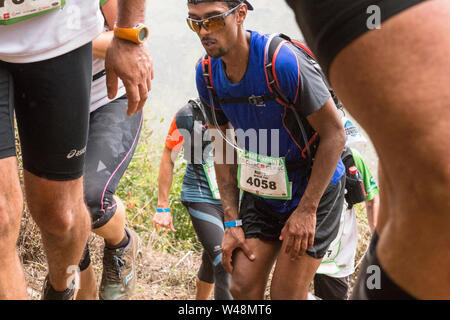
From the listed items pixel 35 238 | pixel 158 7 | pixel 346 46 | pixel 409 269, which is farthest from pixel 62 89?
pixel 158 7

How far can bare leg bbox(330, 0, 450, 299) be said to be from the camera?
1237mm

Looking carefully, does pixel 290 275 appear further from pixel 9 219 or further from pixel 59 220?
pixel 9 219

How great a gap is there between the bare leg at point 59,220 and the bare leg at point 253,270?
102 cm

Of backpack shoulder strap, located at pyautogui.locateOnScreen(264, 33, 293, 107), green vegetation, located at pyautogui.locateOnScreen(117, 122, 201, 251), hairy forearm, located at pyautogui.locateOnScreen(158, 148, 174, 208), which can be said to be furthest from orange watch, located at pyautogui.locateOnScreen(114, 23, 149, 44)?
green vegetation, located at pyautogui.locateOnScreen(117, 122, 201, 251)

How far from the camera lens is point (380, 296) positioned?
4.73 feet

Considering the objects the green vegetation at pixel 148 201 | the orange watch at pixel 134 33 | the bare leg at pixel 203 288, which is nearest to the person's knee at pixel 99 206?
the orange watch at pixel 134 33

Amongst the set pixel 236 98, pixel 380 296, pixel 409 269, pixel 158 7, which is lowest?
pixel 158 7

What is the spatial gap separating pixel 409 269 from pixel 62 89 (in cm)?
143

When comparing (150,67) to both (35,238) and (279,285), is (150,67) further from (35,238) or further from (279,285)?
(35,238)

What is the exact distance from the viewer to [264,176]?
3.42 metres

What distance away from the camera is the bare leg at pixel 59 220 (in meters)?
2.45

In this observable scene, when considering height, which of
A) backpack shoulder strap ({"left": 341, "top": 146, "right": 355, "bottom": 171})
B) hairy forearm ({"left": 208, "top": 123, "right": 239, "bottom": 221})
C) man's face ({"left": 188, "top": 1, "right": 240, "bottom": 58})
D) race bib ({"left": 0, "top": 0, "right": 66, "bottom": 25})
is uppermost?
race bib ({"left": 0, "top": 0, "right": 66, "bottom": 25})

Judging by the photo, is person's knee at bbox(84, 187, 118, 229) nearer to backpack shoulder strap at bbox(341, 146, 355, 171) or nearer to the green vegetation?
backpack shoulder strap at bbox(341, 146, 355, 171)

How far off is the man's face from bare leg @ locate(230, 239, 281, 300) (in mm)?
1058
